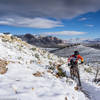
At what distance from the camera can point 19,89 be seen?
484 cm

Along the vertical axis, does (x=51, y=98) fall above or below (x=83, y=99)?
above

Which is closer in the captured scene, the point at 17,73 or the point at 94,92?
the point at 17,73

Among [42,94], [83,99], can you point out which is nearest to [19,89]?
[42,94]

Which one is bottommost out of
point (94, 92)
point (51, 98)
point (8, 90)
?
point (94, 92)

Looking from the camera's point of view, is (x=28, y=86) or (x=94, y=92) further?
(x=94, y=92)

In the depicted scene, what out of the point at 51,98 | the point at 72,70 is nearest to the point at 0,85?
the point at 51,98

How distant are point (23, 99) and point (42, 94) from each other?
3.00ft

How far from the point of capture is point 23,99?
4180 mm

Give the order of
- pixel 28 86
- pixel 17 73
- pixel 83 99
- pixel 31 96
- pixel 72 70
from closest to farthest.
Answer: pixel 31 96 < pixel 28 86 < pixel 83 99 < pixel 17 73 < pixel 72 70

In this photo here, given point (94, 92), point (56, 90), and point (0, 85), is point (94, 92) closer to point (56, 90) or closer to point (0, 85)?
point (56, 90)

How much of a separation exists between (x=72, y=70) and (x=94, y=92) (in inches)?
90.0

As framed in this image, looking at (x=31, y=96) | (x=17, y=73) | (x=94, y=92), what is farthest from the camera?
(x=94, y=92)

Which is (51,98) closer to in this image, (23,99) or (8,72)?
(23,99)

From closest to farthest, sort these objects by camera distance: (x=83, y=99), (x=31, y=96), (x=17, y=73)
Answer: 1. (x=31, y=96)
2. (x=83, y=99)
3. (x=17, y=73)
